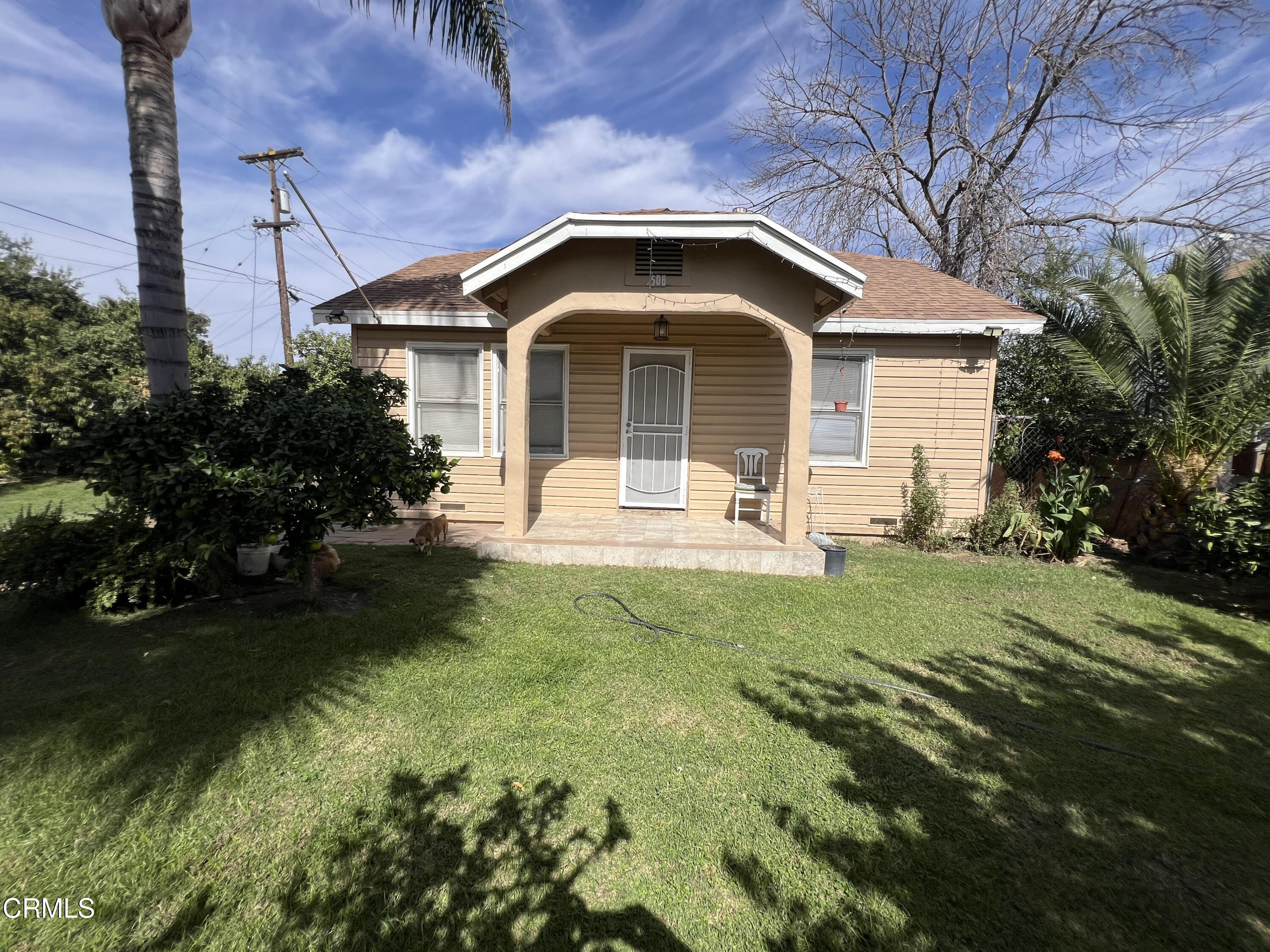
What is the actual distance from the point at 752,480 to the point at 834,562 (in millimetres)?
2008

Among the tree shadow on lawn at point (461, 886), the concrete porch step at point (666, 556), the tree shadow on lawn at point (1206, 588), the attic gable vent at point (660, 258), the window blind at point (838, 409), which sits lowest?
the tree shadow on lawn at point (461, 886)

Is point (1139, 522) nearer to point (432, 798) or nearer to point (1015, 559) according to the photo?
point (1015, 559)

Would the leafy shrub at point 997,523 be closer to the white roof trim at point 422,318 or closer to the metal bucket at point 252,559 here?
the white roof trim at point 422,318

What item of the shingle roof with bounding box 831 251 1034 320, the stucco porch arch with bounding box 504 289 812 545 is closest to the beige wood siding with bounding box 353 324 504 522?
the stucco porch arch with bounding box 504 289 812 545

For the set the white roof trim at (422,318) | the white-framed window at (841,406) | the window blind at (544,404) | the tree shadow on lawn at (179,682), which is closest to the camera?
the tree shadow on lawn at (179,682)

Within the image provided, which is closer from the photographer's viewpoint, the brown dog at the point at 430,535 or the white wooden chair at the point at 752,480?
the brown dog at the point at 430,535

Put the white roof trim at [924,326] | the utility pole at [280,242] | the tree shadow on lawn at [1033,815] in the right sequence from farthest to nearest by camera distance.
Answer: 1. the utility pole at [280,242]
2. the white roof trim at [924,326]
3. the tree shadow on lawn at [1033,815]

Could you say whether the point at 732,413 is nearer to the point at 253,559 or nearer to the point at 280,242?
the point at 253,559

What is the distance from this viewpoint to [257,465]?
353 centimetres

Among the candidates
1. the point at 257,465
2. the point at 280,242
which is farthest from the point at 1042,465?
the point at 280,242

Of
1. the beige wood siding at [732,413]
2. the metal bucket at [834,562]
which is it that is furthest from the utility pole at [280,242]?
the metal bucket at [834,562]

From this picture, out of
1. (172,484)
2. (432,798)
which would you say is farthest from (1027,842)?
(172,484)

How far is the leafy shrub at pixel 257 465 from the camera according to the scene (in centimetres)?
331

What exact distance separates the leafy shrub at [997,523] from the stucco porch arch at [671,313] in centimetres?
266
